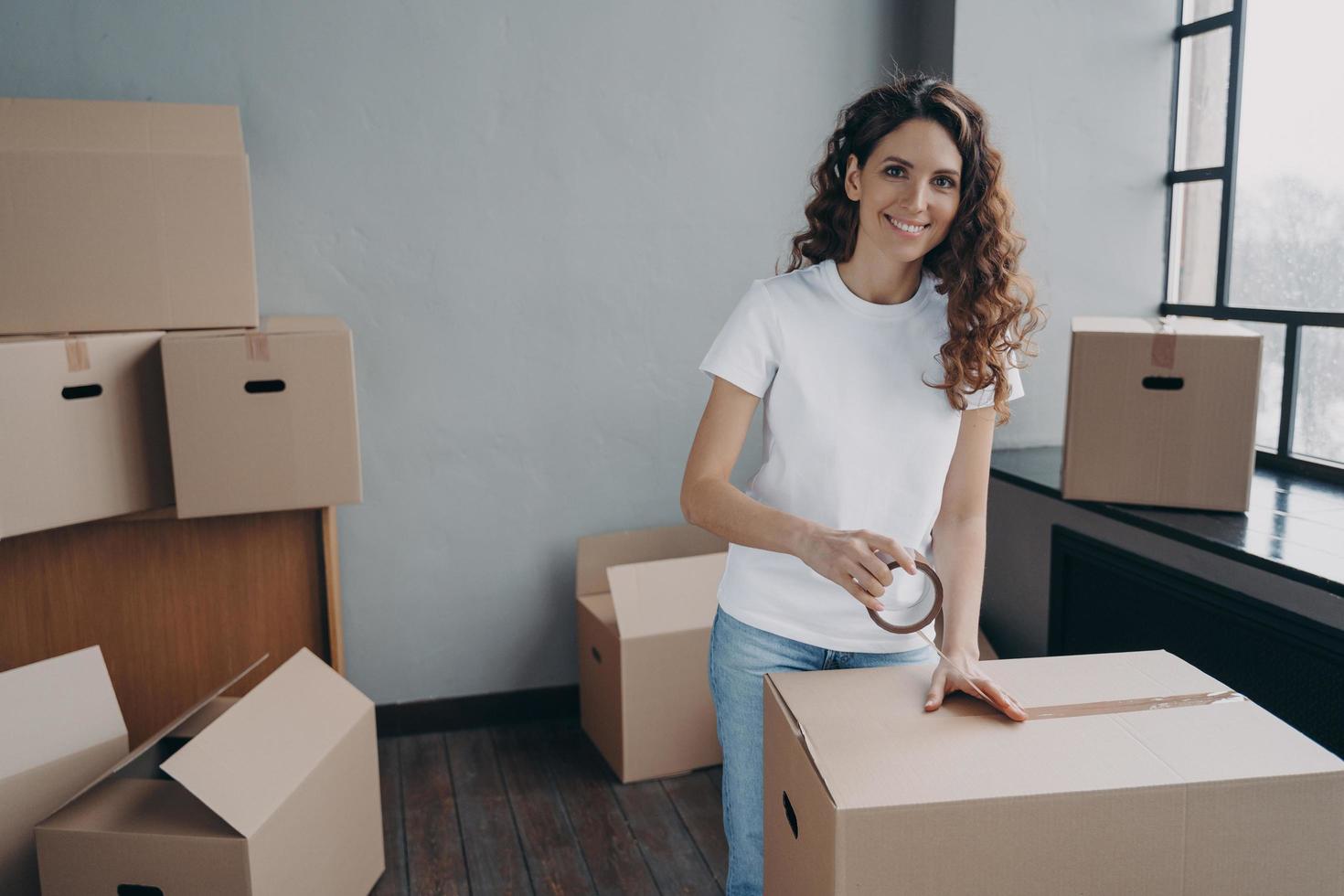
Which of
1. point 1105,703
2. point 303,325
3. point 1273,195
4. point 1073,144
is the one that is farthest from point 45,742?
point 1273,195

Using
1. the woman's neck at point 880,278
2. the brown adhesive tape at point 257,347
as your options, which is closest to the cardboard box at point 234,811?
the brown adhesive tape at point 257,347

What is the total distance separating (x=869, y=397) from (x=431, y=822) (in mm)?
1559

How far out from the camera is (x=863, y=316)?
4.24 feet

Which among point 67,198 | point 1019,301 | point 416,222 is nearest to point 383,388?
point 416,222

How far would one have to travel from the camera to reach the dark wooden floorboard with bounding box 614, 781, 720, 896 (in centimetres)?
204

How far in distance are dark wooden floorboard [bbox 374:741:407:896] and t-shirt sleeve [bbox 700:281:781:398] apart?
4.49 ft

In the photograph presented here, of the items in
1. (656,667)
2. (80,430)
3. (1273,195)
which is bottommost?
(656,667)

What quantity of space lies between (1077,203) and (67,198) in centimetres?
230

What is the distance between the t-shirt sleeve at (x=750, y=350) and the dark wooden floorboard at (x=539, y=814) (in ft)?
4.10

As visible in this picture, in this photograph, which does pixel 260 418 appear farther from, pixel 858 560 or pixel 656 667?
pixel 858 560

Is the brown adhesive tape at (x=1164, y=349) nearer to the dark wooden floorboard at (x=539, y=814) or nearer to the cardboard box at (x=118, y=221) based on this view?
the dark wooden floorboard at (x=539, y=814)

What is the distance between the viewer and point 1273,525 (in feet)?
6.14

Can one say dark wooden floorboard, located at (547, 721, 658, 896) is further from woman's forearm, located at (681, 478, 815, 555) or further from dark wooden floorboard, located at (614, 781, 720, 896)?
woman's forearm, located at (681, 478, 815, 555)

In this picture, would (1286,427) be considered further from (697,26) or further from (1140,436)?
(697,26)
